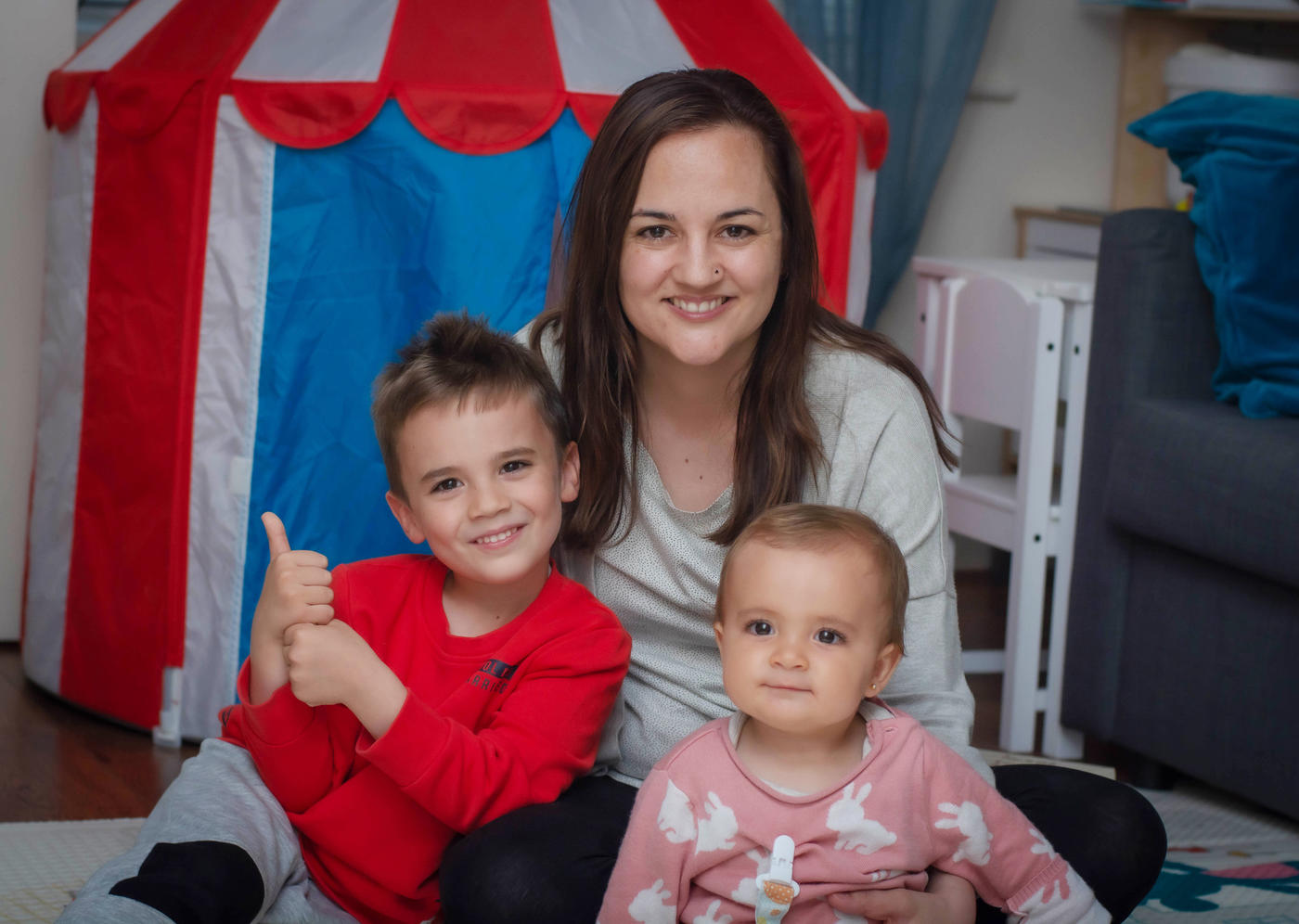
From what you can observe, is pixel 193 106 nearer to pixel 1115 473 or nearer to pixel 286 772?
pixel 286 772

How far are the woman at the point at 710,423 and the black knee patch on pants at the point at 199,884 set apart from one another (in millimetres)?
157

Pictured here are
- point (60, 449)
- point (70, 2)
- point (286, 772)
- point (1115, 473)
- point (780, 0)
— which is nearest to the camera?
point (286, 772)

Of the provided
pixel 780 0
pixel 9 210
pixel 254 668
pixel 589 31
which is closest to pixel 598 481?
pixel 254 668

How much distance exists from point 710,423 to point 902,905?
47cm

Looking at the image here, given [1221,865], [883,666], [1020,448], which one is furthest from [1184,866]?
[883,666]

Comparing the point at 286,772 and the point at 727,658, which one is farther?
the point at 286,772

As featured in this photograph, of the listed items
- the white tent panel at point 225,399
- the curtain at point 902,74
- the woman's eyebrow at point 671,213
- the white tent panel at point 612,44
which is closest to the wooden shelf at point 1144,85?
the curtain at point 902,74

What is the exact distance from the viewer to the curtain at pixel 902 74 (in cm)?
270

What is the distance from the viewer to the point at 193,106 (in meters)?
1.78

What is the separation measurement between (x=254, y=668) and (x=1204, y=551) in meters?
1.15

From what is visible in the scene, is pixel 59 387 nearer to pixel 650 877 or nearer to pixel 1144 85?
pixel 650 877

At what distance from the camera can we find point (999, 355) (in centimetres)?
208

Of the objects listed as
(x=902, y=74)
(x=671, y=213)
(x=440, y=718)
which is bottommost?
(x=440, y=718)

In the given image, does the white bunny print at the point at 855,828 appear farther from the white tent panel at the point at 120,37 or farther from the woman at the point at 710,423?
the white tent panel at the point at 120,37
